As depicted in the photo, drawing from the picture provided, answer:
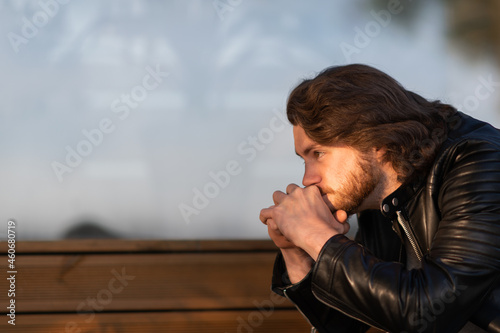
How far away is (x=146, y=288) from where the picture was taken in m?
3.30

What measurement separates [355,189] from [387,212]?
0.47ft

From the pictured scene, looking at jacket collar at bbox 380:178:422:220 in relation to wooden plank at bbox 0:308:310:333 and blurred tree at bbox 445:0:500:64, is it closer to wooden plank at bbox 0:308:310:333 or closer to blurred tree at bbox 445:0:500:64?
wooden plank at bbox 0:308:310:333

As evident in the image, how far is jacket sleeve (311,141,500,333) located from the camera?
155cm

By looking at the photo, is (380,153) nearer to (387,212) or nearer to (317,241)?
(387,212)

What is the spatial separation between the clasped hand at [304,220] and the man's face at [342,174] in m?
0.05

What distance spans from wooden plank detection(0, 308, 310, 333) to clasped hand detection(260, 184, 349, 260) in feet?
4.70

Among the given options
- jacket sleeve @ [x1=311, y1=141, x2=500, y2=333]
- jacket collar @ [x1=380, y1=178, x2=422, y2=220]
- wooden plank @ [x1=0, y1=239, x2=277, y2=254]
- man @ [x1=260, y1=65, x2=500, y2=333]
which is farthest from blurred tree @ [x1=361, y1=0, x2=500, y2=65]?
jacket sleeve @ [x1=311, y1=141, x2=500, y2=333]

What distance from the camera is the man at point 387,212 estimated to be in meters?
1.59

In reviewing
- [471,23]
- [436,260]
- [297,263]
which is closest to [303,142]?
[297,263]

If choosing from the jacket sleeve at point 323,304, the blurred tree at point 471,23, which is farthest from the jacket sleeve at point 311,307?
the blurred tree at point 471,23

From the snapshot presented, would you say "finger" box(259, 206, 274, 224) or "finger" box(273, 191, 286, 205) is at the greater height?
"finger" box(273, 191, 286, 205)

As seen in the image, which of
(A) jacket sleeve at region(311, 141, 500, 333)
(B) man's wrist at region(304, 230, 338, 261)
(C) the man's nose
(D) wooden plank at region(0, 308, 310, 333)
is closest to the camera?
(A) jacket sleeve at region(311, 141, 500, 333)

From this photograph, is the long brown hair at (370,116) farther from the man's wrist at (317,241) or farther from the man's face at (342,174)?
the man's wrist at (317,241)

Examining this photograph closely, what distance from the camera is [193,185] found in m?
3.44
